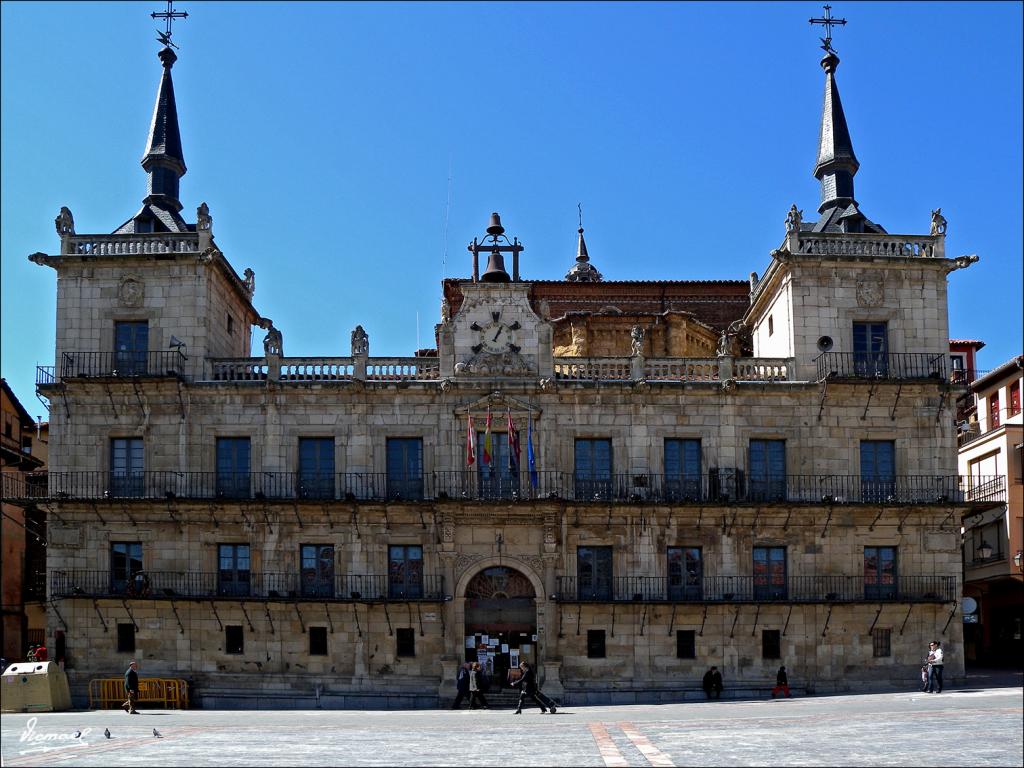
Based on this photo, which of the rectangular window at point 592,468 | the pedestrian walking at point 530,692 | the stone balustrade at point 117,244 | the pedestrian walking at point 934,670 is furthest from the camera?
the stone balustrade at point 117,244

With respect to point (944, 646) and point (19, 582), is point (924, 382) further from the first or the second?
point (19, 582)

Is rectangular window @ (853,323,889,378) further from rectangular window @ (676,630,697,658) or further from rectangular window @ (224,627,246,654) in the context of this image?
rectangular window @ (224,627,246,654)

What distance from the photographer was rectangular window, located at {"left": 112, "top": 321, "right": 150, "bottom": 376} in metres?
44.1

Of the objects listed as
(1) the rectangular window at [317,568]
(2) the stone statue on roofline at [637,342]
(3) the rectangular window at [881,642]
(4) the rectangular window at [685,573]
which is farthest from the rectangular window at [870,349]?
(1) the rectangular window at [317,568]

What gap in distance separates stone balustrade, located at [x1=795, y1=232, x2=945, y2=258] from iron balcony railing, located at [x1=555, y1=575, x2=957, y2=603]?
36.6 ft

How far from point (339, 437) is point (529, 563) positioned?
25.0 feet

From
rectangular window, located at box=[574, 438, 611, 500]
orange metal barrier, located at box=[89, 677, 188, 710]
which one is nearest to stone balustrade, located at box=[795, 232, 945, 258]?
rectangular window, located at box=[574, 438, 611, 500]

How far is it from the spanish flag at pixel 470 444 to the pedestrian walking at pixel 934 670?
15383 millimetres

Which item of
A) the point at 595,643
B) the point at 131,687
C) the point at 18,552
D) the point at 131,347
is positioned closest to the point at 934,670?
the point at 595,643

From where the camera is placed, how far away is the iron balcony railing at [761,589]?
140ft

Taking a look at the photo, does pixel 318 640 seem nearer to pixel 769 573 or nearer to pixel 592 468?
pixel 592 468

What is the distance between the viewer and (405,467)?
43.6 m

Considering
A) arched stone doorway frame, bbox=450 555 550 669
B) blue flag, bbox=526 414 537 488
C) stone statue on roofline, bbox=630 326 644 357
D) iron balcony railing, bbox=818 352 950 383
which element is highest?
stone statue on roofline, bbox=630 326 644 357

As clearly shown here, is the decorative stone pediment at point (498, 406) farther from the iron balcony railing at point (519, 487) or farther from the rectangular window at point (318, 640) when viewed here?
the rectangular window at point (318, 640)
